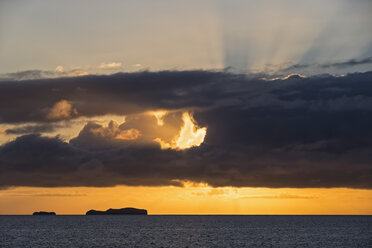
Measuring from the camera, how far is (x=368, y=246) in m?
174

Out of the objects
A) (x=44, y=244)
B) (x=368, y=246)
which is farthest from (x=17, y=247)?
(x=368, y=246)

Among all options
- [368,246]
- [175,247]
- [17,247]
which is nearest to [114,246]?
[175,247]

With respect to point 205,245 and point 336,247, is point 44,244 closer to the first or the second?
point 205,245

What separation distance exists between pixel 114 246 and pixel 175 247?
2040cm

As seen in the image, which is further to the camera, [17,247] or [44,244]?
[44,244]

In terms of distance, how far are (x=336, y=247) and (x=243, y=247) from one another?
32.2 meters

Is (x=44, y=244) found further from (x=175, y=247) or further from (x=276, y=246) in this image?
(x=276, y=246)

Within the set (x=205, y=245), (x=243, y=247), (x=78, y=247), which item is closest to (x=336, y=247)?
(x=243, y=247)

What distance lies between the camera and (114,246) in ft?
551

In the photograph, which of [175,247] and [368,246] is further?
[368,246]

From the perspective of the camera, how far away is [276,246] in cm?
17138

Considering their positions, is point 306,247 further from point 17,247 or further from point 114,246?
point 17,247

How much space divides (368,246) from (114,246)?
84.4 m

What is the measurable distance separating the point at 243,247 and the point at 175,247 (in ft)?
73.0
